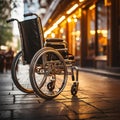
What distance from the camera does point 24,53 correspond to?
7.49 metres

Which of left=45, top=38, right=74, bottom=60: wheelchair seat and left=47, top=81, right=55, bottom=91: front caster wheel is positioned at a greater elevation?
left=45, top=38, right=74, bottom=60: wheelchair seat

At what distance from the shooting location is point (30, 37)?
736 cm

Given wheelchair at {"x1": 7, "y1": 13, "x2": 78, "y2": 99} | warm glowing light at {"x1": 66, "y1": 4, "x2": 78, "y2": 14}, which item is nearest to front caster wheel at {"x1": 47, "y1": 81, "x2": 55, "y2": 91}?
wheelchair at {"x1": 7, "y1": 13, "x2": 78, "y2": 99}

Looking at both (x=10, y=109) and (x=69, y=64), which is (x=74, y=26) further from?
(x=10, y=109)

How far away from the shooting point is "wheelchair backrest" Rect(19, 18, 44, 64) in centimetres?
720

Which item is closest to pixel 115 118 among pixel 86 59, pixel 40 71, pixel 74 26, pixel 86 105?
pixel 86 105

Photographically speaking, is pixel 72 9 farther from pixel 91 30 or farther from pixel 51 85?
pixel 51 85

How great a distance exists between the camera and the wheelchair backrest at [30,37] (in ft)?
23.6

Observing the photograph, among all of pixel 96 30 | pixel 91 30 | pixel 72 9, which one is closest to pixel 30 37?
pixel 72 9

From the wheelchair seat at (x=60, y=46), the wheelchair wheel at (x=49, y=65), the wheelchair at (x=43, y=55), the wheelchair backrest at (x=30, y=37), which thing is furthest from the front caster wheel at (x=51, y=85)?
the wheelchair backrest at (x=30, y=37)

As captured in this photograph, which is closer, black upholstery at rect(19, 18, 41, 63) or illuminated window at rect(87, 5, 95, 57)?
black upholstery at rect(19, 18, 41, 63)

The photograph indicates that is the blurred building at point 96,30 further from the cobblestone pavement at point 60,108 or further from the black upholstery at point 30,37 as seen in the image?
the cobblestone pavement at point 60,108

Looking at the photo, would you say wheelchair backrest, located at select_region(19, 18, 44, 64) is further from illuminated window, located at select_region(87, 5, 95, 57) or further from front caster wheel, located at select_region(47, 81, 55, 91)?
illuminated window, located at select_region(87, 5, 95, 57)

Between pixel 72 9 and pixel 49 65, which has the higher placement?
pixel 72 9
